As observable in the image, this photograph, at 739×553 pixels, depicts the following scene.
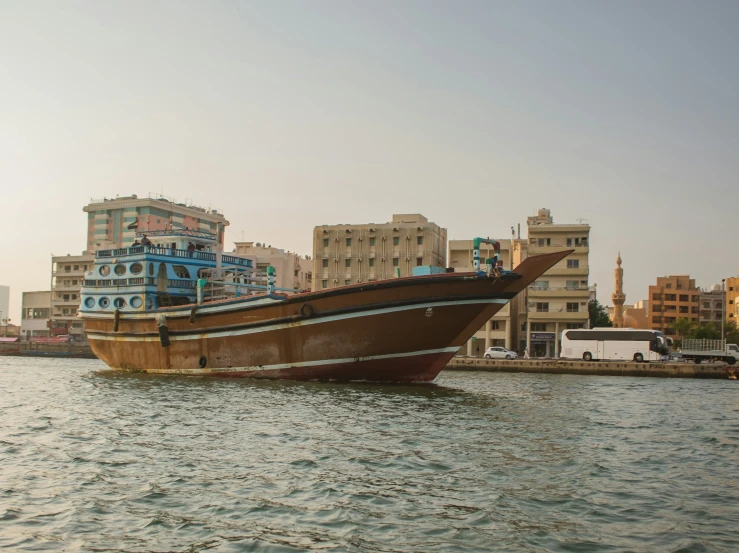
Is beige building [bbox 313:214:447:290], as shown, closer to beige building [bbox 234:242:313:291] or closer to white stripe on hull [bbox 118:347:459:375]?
beige building [bbox 234:242:313:291]

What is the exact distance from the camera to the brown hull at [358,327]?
23797 millimetres

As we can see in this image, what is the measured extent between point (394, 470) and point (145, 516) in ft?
13.3

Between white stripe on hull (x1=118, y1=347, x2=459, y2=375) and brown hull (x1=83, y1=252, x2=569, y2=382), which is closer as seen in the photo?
brown hull (x1=83, y1=252, x2=569, y2=382)

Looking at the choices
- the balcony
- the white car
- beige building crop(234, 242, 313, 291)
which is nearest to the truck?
the balcony

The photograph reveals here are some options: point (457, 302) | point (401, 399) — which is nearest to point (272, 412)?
point (401, 399)

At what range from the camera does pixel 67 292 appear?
9188cm

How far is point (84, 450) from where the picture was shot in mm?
12555

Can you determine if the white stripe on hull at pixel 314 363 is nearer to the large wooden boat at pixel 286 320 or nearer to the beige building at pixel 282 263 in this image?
the large wooden boat at pixel 286 320

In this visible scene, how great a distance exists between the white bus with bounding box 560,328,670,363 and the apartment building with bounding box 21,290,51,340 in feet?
239

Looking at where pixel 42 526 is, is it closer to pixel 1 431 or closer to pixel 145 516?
pixel 145 516

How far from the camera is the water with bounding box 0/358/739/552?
309 inches

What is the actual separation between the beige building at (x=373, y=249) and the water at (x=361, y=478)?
47.1 meters

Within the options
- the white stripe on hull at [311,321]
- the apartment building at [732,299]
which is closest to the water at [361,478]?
the white stripe on hull at [311,321]

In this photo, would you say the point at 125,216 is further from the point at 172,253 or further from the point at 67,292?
the point at 172,253
